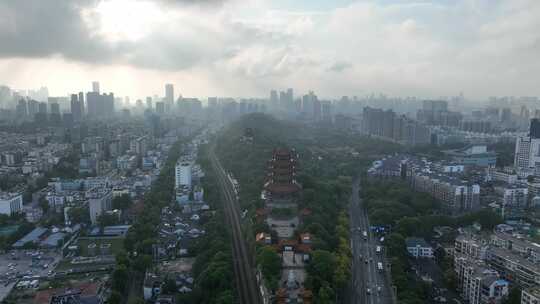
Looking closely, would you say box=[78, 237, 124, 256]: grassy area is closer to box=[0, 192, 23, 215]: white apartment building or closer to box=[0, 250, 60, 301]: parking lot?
Result: box=[0, 250, 60, 301]: parking lot

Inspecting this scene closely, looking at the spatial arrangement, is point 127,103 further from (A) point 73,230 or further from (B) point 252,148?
(A) point 73,230

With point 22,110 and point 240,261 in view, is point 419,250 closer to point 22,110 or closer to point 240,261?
point 240,261

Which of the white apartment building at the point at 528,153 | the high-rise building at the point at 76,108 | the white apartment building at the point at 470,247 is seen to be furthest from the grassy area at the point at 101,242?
the high-rise building at the point at 76,108

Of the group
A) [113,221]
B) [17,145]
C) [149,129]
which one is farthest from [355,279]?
[149,129]

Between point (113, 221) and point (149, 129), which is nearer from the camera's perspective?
point (113, 221)

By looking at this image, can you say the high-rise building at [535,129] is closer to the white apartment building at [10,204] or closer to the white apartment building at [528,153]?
the white apartment building at [528,153]

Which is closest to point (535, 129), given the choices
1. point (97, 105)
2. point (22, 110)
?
point (97, 105)
